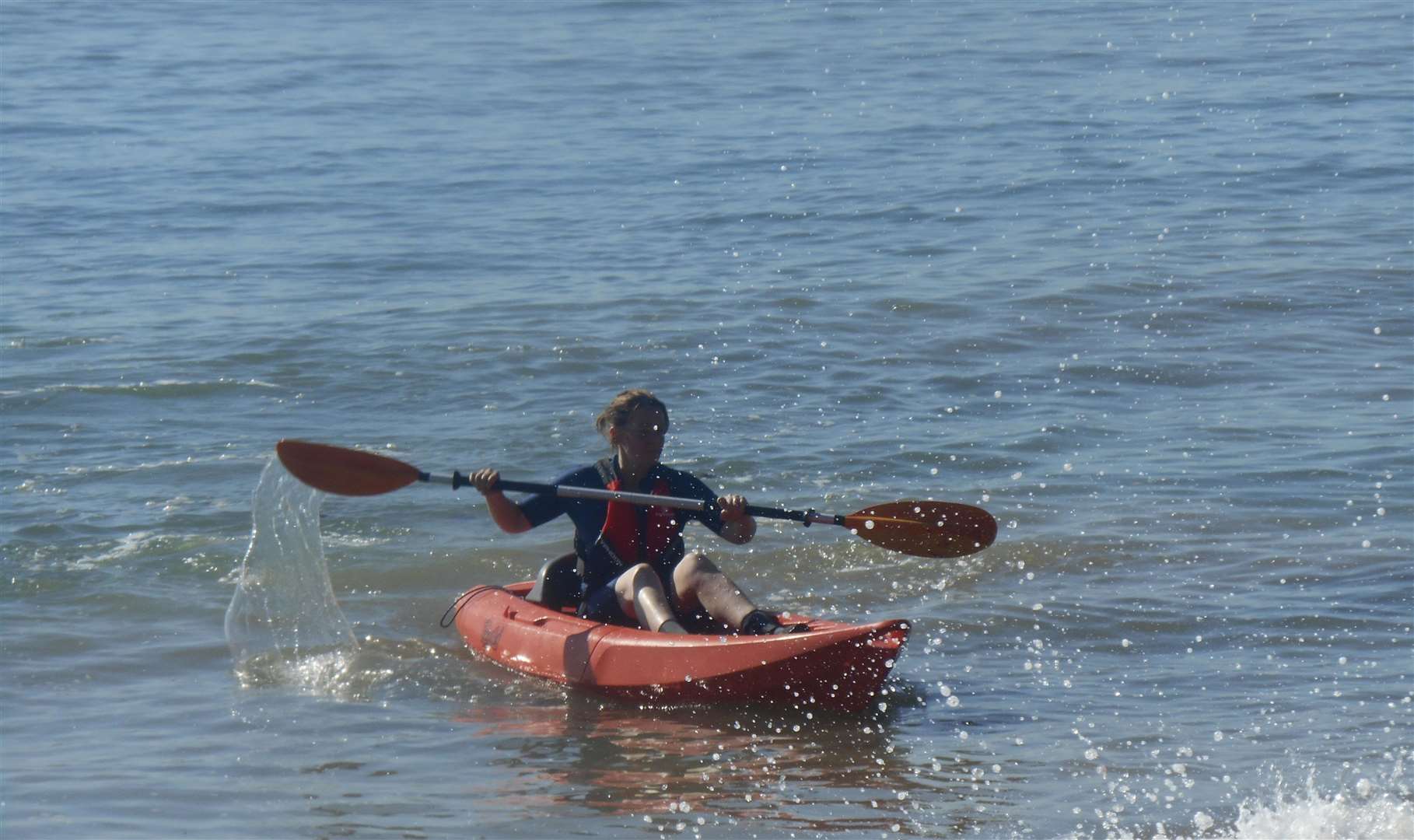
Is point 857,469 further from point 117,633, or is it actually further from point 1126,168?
point 1126,168

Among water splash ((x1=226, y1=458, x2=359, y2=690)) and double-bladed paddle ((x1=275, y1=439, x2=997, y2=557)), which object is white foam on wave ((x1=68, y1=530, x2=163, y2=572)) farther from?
Answer: double-bladed paddle ((x1=275, y1=439, x2=997, y2=557))

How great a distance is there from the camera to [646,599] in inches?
256

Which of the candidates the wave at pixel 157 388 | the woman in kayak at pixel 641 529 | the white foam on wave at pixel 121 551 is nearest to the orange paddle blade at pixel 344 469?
the woman in kayak at pixel 641 529

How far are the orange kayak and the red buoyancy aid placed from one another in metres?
0.32

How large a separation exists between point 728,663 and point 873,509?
1016 mm

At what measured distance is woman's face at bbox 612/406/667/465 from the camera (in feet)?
21.5

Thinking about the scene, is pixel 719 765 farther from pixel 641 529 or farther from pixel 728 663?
pixel 641 529

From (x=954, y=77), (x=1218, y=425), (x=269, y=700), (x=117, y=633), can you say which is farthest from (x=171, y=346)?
(x=954, y=77)

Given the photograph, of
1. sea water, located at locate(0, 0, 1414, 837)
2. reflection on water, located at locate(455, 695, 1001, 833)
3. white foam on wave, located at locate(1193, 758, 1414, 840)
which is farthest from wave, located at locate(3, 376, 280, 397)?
white foam on wave, located at locate(1193, 758, 1414, 840)

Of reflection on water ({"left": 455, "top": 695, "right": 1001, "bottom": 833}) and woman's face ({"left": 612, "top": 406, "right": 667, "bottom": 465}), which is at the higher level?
woman's face ({"left": 612, "top": 406, "right": 667, "bottom": 465})

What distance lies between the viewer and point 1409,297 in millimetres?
12492

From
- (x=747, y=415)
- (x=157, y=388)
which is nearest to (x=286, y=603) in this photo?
(x=747, y=415)

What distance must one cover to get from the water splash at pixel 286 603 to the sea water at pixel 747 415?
0.03 m

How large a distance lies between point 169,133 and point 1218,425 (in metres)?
13.8
